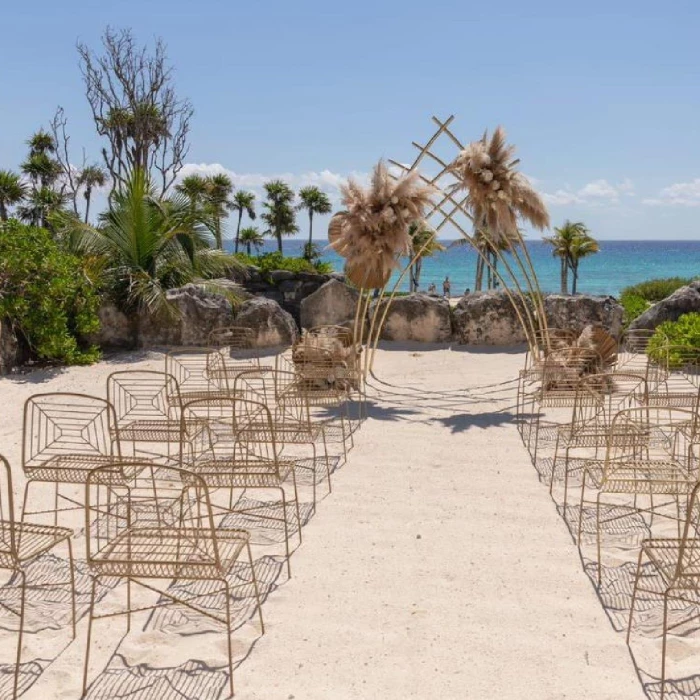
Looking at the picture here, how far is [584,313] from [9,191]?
2662cm

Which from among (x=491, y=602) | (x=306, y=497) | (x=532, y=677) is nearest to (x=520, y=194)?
(x=306, y=497)

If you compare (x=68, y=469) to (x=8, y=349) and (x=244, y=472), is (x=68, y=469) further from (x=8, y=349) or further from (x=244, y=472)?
(x=8, y=349)

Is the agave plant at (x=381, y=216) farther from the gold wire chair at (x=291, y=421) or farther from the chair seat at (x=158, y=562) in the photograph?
the chair seat at (x=158, y=562)

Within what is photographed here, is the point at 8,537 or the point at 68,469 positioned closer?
the point at 8,537

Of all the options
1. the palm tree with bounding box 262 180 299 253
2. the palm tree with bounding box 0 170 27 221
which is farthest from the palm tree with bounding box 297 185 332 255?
the palm tree with bounding box 0 170 27 221

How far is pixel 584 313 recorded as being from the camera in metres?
13.6

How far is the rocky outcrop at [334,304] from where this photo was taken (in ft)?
46.9

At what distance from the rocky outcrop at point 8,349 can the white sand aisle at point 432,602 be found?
3850 mm

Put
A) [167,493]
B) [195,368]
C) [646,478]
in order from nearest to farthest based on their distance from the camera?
[646,478] → [167,493] → [195,368]

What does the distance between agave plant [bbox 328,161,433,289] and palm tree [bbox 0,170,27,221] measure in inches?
1038

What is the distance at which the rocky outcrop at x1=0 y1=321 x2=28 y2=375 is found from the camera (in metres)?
10.6

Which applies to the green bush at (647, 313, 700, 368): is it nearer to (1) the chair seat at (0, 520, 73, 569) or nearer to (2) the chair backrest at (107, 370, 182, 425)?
(2) the chair backrest at (107, 370, 182, 425)

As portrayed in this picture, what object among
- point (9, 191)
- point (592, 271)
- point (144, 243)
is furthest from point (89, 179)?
point (592, 271)

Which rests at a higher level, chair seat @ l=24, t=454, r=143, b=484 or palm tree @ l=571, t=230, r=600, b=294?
palm tree @ l=571, t=230, r=600, b=294
